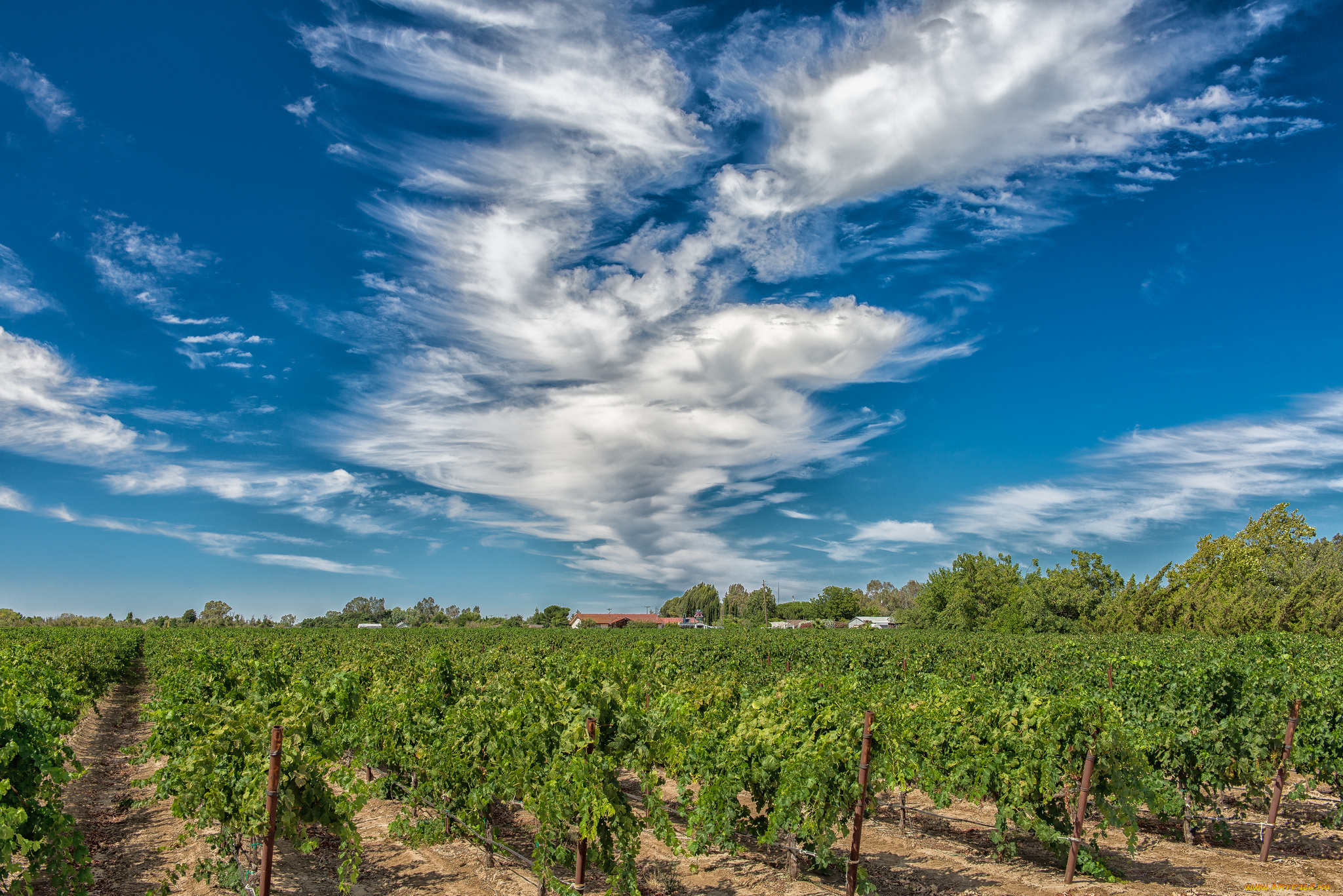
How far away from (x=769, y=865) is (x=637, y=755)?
3.62 meters

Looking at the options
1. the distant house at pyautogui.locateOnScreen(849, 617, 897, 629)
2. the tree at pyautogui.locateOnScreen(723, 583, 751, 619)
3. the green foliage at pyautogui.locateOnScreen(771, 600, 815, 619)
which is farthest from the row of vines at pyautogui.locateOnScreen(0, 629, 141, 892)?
the tree at pyautogui.locateOnScreen(723, 583, 751, 619)

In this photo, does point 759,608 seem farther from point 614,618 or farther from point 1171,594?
point 1171,594

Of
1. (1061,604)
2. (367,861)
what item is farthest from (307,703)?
(1061,604)

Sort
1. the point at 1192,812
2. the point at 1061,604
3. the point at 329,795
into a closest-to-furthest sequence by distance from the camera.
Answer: the point at 329,795 < the point at 1192,812 < the point at 1061,604

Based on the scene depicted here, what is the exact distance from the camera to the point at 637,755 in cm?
818

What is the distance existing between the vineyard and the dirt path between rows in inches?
14.8

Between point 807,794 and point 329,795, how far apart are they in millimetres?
5359

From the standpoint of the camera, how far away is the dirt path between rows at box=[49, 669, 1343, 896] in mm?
9484

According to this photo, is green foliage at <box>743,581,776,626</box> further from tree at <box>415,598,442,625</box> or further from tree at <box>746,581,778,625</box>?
tree at <box>415,598,442,625</box>

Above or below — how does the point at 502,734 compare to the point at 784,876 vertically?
above

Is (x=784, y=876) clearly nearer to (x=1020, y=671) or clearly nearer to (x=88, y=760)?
(x=1020, y=671)

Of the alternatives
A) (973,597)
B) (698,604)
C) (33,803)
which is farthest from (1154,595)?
(698,604)

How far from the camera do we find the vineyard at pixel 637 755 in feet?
26.0

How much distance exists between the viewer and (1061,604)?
2778 inches
